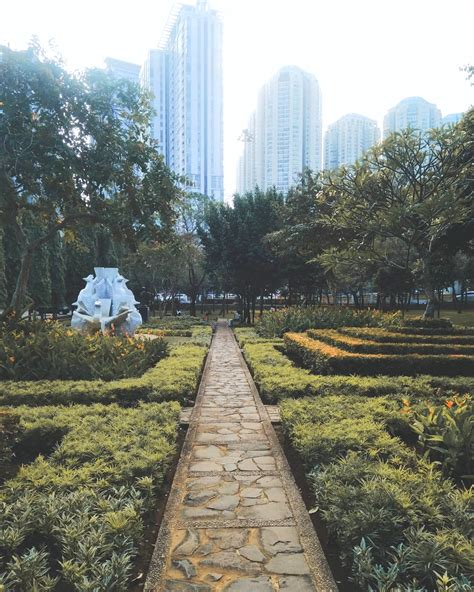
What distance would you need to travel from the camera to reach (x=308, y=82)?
31641mm

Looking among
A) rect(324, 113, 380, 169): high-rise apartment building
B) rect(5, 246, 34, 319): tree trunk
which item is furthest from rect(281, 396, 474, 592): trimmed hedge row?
rect(324, 113, 380, 169): high-rise apartment building

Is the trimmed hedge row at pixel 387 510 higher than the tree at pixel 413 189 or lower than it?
lower

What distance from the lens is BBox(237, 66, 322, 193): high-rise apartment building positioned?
3016 centimetres

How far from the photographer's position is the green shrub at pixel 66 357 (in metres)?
8.23

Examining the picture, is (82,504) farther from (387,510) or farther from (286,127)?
(286,127)

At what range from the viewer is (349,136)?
30594 millimetres

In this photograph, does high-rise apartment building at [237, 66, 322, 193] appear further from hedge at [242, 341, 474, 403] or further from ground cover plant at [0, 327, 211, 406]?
ground cover plant at [0, 327, 211, 406]

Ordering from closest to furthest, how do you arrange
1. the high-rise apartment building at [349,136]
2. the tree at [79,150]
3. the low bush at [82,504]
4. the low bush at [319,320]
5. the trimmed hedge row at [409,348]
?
the low bush at [82,504] → the tree at [79,150] → the trimmed hedge row at [409,348] → the low bush at [319,320] → the high-rise apartment building at [349,136]

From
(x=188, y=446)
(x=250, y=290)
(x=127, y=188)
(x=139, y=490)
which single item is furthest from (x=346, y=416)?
(x=250, y=290)

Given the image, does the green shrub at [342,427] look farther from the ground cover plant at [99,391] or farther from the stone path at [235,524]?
the ground cover plant at [99,391]

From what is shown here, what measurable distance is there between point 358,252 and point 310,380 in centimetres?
780

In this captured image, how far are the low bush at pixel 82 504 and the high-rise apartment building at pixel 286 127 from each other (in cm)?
2609

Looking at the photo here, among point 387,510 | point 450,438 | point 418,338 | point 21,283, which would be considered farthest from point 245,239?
point 387,510

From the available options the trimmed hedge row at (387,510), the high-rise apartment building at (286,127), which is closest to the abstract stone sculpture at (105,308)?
the trimmed hedge row at (387,510)
